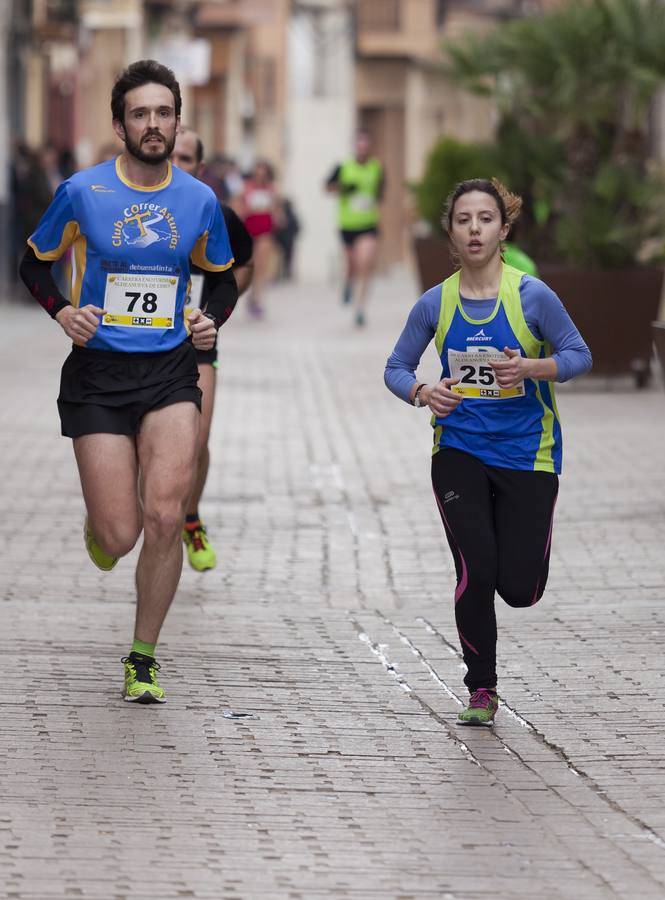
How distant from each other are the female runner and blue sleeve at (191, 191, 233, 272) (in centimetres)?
78

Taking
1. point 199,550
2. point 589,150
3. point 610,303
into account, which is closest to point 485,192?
point 199,550

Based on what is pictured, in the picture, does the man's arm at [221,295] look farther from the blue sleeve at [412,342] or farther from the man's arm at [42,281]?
the blue sleeve at [412,342]

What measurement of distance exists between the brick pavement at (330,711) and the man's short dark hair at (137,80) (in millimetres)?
1807

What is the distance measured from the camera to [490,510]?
664 centimetres

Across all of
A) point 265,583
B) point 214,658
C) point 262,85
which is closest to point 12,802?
point 214,658

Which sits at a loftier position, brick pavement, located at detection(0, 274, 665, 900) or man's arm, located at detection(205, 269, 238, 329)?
man's arm, located at detection(205, 269, 238, 329)

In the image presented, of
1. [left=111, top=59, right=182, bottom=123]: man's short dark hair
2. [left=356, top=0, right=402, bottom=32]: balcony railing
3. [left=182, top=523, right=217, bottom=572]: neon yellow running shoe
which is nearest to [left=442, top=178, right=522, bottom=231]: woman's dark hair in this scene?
[left=111, top=59, right=182, bottom=123]: man's short dark hair

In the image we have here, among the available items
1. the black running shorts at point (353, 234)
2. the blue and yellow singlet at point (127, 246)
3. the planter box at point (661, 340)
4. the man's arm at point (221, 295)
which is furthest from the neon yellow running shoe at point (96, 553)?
the black running shorts at point (353, 234)

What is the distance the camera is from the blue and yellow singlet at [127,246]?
6.81 m

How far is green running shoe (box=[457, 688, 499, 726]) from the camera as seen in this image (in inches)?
260

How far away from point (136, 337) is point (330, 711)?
128 cm

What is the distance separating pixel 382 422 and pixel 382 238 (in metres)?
37.3

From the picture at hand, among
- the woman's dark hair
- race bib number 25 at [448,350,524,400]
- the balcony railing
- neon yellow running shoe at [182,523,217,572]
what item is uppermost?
the balcony railing

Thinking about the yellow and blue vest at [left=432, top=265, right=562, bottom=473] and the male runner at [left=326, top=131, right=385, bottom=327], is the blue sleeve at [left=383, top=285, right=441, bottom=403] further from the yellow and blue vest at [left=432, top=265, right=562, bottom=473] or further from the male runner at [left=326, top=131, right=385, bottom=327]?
the male runner at [left=326, top=131, right=385, bottom=327]
